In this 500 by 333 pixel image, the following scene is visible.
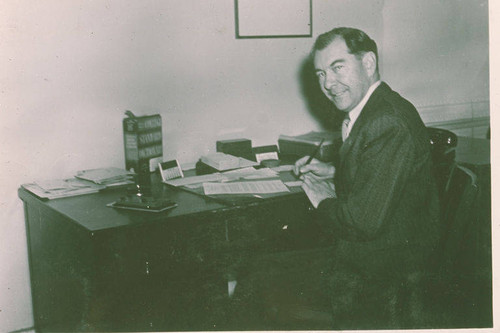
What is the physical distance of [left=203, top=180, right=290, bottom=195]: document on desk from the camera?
2096 millimetres

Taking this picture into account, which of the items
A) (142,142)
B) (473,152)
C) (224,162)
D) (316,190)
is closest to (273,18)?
(224,162)

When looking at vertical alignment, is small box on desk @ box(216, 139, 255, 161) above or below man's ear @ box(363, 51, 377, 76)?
below

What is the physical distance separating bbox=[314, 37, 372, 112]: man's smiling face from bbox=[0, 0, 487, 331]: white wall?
2.99ft

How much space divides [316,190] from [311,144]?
2.59 feet

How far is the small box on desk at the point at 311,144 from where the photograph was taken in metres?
2.75

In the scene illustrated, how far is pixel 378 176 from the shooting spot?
5.43 feet

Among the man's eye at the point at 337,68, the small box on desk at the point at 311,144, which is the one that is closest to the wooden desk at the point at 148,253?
the man's eye at the point at 337,68

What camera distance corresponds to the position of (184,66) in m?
2.66

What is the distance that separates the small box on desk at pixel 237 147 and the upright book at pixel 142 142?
0.34m

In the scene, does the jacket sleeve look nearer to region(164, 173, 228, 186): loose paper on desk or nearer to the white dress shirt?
the white dress shirt

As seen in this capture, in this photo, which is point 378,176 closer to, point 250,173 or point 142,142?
point 250,173

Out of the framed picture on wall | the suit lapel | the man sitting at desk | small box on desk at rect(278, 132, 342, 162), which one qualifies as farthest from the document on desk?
the framed picture on wall

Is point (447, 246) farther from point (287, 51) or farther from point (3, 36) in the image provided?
point (3, 36)

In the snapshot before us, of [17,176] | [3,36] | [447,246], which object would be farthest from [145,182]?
[447,246]
